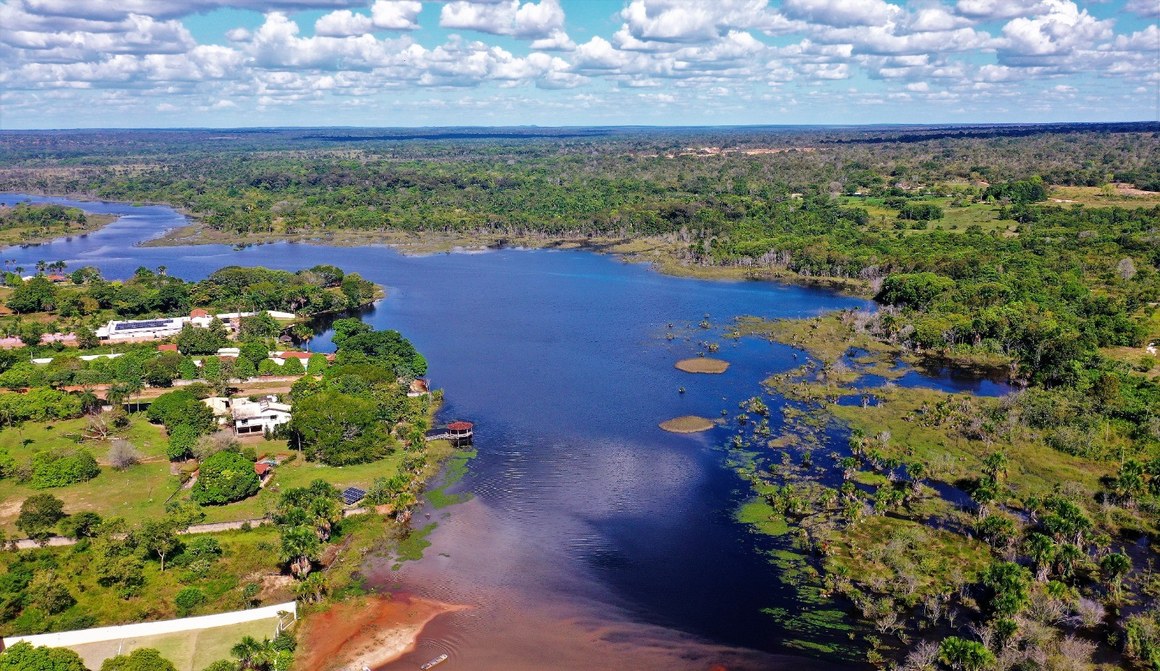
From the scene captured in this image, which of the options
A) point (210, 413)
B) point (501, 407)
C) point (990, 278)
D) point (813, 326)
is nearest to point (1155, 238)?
point (990, 278)

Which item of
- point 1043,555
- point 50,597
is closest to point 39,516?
point 50,597

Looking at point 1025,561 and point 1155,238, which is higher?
point 1155,238

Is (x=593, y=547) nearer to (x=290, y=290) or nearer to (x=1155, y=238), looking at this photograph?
(x=290, y=290)

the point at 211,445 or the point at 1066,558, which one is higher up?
the point at 1066,558

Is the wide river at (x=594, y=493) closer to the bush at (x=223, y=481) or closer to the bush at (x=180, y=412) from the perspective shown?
the bush at (x=223, y=481)

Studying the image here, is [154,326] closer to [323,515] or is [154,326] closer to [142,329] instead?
[142,329]

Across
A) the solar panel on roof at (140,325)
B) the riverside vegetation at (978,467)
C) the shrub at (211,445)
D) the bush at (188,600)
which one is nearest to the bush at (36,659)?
the bush at (188,600)
